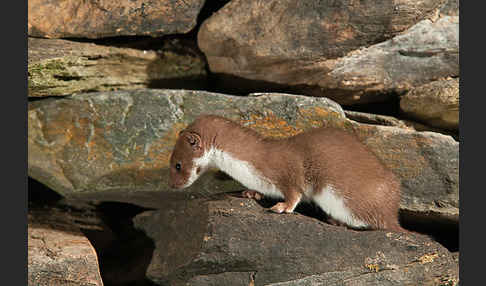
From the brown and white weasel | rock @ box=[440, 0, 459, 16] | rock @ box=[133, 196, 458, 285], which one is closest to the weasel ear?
the brown and white weasel

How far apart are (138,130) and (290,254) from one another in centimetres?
197

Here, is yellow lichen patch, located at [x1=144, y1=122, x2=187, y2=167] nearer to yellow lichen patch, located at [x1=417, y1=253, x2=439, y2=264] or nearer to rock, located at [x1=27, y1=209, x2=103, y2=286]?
rock, located at [x1=27, y1=209, x2=103, y2=286]

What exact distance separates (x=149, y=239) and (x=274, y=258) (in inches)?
59.0

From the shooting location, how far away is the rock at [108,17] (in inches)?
191

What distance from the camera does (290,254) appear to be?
13.7 ft

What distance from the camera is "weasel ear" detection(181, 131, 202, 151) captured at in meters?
4.40

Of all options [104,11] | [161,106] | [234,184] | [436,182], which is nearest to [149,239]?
[234,184]

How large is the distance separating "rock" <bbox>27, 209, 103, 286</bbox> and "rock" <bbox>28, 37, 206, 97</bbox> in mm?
A: 1428

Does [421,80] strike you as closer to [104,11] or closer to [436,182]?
[436,182]

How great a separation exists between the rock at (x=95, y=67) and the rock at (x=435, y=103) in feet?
7.16

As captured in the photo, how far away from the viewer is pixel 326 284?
13.7 ft

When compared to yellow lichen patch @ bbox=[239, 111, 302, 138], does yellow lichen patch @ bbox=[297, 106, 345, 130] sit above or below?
above

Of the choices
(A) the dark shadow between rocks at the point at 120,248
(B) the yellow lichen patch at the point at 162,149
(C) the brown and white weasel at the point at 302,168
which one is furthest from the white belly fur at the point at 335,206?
(A) the dark shadow between rocks at the point at 120,248

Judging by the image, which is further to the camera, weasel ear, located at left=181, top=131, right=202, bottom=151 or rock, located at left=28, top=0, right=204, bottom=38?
rock, located at left=28, top=0, right=204, bottom=38
